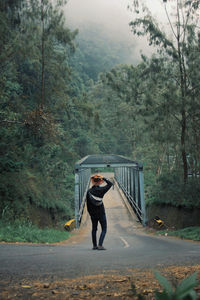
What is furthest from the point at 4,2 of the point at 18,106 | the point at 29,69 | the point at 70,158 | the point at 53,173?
the point at 70,158

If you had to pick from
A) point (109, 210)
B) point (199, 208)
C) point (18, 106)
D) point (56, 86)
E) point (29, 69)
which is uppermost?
point (29, 69)

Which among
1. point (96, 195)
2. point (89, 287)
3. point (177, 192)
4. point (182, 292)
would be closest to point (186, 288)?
point (182, 292)

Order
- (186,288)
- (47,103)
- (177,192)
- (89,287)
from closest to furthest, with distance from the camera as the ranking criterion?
(186,288) < (89,287) < (177,192) < (47,103)

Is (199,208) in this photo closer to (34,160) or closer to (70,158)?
(34,160)

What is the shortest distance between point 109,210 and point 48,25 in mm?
15518

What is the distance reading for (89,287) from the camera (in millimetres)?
2418

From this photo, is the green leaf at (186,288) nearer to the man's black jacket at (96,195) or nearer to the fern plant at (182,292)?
the fern plant at (182,292)

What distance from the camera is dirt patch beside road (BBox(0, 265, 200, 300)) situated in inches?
82.9

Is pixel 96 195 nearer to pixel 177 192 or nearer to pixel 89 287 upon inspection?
pixel 89 287

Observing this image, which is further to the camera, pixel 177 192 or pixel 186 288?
pixel 177 192

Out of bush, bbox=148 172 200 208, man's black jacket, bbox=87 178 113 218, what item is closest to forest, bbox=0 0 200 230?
bush, bbox=148 172 200 208

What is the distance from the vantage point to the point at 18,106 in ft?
62.7

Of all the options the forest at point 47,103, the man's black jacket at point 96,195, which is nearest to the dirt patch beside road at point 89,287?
the man's black jacket at point 96,195

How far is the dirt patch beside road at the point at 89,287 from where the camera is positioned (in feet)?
6.91
